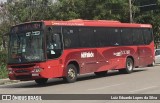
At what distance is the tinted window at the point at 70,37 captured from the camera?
21.8 metres

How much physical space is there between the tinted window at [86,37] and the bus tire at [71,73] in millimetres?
1499

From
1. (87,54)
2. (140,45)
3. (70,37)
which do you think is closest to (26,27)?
(70,37)

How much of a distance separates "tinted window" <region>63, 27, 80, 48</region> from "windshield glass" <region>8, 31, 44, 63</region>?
1.59 meters

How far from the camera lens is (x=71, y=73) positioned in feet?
72.0


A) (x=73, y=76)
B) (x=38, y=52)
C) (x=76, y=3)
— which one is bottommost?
(x=73, y=76)

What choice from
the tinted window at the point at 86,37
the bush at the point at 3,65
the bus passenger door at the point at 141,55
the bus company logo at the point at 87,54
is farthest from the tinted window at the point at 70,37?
the bush at the point at 3,65

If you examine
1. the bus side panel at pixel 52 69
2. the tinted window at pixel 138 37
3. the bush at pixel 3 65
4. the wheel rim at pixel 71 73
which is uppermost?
the tinted window at pixel 138 37

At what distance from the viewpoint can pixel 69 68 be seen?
21875mm

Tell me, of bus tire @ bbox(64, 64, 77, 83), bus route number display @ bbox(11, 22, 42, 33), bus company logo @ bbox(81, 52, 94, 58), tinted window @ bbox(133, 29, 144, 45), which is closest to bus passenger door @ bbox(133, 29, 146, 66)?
tinted window @ bbox(133, 29, 144, 45)

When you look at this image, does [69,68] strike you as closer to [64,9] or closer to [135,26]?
[135,26]

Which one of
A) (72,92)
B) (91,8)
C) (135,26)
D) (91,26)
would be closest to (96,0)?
(91,8)

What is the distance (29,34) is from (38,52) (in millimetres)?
1088

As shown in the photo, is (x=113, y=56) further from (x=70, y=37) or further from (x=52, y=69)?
(x=52, y=69)

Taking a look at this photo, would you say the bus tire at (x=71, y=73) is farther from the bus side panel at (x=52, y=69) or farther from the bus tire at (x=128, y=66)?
the bus tire at (x=128, y=66)
